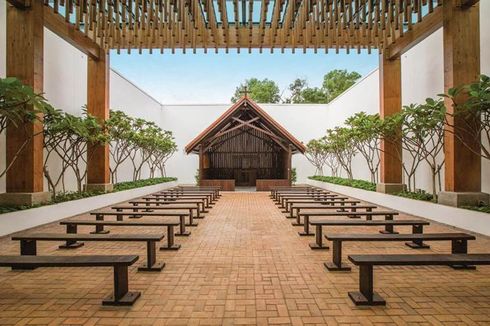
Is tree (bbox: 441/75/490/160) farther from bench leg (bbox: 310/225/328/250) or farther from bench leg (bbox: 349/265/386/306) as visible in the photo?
bench leg (bbox: 349/265/386/306)

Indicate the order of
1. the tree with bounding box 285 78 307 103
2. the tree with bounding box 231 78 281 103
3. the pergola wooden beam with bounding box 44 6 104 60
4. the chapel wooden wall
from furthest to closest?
the tree with bounding box 285 78 307 103, the tree with bounding box 231 78 281 103, the chapel wooden wall, the pergola wooden beam with bounding box 44 6 104 60

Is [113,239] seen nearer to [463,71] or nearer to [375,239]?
[375,239]

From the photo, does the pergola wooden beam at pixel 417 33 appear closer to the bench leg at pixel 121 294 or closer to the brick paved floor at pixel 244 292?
the brick paved floor at pixel 244 292

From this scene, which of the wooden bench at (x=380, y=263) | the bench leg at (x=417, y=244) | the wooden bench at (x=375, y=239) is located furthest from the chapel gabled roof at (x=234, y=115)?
the wooden bench at (x=380, y=263)

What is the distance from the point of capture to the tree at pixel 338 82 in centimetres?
3584

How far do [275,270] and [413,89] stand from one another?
939 centimetres

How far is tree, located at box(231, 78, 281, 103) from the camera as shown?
3894 centimetres

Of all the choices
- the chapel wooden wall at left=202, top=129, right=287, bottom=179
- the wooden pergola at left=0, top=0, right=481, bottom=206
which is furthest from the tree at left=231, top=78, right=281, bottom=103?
the wooden pergola at left=0, top=0, right=481, bottom=206

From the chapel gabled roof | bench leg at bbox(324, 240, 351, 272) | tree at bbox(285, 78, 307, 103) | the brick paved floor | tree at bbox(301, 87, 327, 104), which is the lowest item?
the brick paved floor

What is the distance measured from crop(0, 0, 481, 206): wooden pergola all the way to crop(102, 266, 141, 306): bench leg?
5.13 metres

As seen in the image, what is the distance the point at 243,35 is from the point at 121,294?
31.0 feet

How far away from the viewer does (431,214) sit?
738 centimetres

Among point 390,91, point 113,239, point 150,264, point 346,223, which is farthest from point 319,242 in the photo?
point 390,91

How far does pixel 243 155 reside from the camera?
63.2 feet
